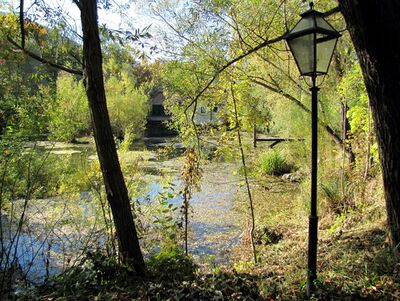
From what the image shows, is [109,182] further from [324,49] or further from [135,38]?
[324,49]

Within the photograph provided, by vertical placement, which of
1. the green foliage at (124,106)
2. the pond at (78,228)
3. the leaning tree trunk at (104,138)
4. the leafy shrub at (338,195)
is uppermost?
the green foliage at (124,106)

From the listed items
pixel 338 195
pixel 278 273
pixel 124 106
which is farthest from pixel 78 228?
pixel 124 106

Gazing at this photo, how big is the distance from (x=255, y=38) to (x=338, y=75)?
2863 mm

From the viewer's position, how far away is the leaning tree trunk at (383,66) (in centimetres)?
220

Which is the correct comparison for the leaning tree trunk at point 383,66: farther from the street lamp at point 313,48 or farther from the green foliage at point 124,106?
the green foliage at point 124,106

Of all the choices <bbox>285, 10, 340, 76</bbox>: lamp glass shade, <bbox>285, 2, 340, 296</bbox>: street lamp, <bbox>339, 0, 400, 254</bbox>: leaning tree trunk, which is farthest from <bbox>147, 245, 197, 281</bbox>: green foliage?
<bbox>285, 10, 340, 76</bbox>: lamp glass shade

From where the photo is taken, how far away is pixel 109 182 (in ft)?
10.4

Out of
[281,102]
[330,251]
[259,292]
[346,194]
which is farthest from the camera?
[281,102]

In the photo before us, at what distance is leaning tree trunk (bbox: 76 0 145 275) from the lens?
2984 mm

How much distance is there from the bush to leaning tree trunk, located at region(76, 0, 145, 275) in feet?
30.4

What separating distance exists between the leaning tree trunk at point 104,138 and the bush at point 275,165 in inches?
365

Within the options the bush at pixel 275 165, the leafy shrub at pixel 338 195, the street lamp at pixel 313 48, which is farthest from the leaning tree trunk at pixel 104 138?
the bush at pixel 275 165

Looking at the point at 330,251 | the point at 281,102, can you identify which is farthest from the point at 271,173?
the point at 330,251

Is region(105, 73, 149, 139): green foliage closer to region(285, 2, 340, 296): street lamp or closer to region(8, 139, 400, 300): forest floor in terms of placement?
region(8, 139, 400, 300): forest floor
